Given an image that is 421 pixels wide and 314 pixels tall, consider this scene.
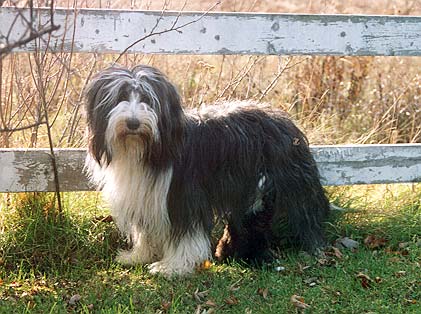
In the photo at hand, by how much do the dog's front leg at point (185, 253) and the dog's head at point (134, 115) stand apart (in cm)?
53

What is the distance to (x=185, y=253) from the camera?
4.72 metres

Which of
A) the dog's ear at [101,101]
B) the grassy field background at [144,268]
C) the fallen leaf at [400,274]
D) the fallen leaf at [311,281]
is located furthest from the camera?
the fallen leaf at [400,274]

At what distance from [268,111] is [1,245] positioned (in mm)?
1881

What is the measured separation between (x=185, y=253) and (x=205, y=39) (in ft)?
4.40

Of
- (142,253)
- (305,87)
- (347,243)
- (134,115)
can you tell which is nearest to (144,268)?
(142,253)

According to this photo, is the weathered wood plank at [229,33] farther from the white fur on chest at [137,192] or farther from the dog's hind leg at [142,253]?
the dog's hind leg at [142,253]

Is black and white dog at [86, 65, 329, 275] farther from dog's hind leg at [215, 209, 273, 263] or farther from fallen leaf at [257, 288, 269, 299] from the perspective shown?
fallen leaf at [257, 288, 269, 299]

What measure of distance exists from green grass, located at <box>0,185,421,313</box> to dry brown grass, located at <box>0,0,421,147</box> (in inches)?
29.8

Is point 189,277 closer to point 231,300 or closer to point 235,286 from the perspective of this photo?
point 235,286

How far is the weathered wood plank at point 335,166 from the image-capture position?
4969 millimetres

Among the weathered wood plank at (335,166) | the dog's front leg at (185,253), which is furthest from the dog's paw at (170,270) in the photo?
the weathered wood plank at (335,166)

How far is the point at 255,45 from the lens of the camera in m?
5.05

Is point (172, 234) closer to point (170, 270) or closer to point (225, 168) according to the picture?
point (170, 270)

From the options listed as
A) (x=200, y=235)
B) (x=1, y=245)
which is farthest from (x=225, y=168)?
(x=1, y=245)
